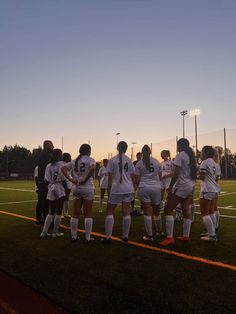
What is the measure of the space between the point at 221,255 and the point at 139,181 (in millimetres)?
2288

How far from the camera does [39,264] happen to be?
5359mm

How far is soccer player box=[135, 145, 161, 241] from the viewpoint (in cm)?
694

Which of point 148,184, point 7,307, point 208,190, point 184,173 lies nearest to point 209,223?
point 208,190

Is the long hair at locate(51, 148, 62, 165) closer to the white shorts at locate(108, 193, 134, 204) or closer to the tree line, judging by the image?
the white shorts at locate(108, 193, 134, 204)

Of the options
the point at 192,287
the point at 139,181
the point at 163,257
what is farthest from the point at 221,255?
the point at 139,181

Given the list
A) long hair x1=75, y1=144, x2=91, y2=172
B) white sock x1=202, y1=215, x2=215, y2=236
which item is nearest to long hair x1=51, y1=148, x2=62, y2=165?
long hair x1=75, y1=144, x2=91, y2=172

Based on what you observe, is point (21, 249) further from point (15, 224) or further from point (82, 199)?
point (15, 224)

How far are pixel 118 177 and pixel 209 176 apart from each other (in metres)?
2.06

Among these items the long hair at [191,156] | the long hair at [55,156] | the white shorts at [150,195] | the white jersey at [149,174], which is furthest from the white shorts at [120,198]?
the long hair at [55,156]

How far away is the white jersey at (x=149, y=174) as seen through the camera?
700 centimetres

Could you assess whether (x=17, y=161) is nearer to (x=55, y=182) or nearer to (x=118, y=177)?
(x=55, y=182)

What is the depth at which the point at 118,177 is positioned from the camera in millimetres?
6789

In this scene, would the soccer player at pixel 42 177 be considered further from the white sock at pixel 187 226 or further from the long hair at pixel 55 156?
the white sock at pixel 187 226

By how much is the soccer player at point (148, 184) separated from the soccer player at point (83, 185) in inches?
41.6
